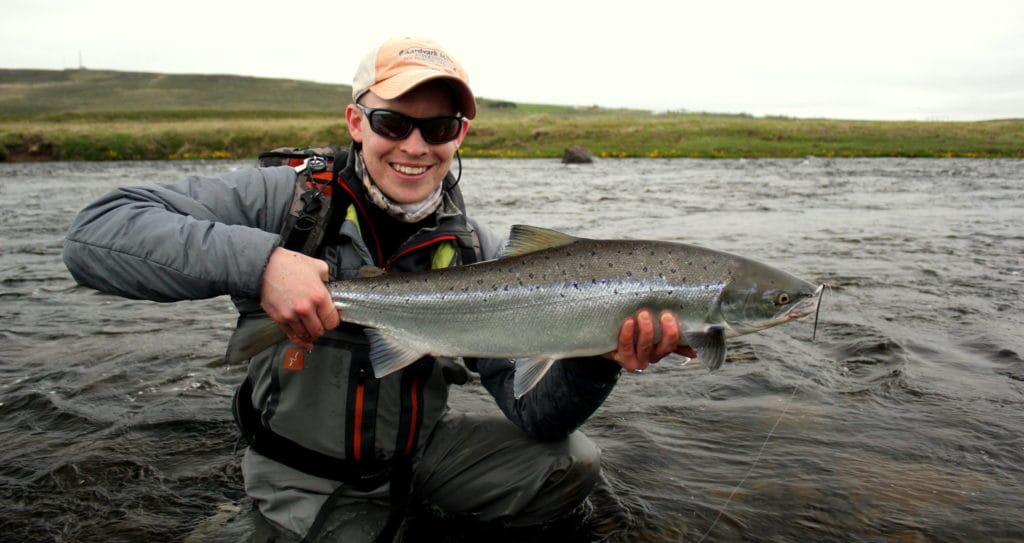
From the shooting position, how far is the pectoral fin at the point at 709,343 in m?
3.25

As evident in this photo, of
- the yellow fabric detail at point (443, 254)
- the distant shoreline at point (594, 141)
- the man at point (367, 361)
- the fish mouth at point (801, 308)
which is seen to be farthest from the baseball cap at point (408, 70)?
the distant shoreline at point (594, 141)

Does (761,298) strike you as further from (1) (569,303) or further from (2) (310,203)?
(2) (310,203)

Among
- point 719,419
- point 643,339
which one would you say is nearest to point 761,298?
point 643,339

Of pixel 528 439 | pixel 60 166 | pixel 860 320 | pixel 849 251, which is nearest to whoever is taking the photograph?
pixel 528 439

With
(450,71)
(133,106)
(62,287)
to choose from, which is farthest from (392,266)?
(133,106)

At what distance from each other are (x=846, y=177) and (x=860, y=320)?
67.8 ft

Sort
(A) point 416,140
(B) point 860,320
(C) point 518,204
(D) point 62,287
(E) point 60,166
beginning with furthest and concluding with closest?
1. (E) point 60,166
2. (C) point 518,204
3. (D) point 62,287
4. (B) point 860,320
5. (A) point 416,140

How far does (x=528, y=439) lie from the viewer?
12.9 feet

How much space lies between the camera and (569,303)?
3.27m

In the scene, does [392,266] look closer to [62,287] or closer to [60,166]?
[62,287]

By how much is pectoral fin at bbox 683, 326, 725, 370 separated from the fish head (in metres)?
0.07

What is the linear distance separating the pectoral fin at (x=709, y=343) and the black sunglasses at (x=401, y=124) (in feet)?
4.73

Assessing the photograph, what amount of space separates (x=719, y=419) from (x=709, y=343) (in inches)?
92.7

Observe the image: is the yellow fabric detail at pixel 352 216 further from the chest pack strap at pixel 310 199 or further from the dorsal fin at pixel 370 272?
the dorsal fin at pixel 370 272
